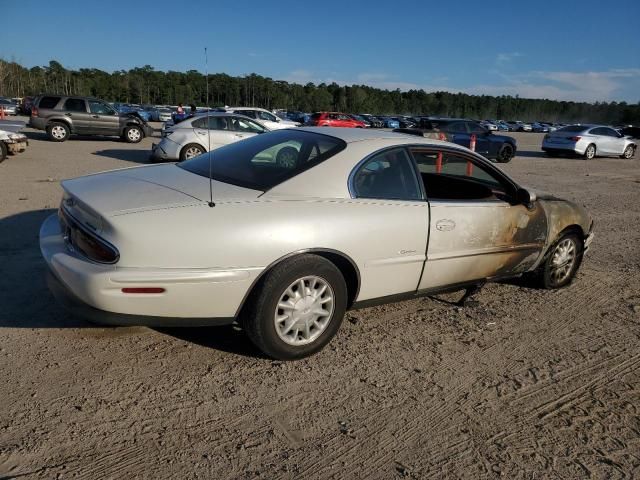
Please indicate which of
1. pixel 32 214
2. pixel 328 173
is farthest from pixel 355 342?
pixel 32 214

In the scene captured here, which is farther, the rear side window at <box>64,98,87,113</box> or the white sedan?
the rear side window at <box>64,98,87,113</box>

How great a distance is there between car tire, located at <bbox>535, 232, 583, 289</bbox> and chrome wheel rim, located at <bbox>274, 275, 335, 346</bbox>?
99.7 inches

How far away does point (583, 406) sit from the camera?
2941 millimetres

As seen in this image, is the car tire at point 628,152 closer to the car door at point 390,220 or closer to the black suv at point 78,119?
the black suv at point 78,119

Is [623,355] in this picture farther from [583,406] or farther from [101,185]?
[101,185]

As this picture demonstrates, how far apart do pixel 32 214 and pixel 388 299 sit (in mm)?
5205

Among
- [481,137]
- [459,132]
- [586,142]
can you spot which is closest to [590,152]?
[586,142]

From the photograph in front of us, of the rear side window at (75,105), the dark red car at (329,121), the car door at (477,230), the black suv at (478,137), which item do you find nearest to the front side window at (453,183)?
the car door at (477,230)

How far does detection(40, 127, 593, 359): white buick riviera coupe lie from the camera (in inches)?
108

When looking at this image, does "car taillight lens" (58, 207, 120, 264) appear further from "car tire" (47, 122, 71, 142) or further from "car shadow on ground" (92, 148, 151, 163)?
"car tire" (47, 122, 71, 142)

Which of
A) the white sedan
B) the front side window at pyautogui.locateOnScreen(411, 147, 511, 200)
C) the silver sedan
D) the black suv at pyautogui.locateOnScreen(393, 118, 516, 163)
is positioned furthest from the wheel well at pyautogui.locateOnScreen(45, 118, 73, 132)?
the silver sedan

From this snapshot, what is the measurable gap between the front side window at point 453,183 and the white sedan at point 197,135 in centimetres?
757

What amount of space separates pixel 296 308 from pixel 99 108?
18.3 metres

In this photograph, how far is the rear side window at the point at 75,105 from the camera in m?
18.2
